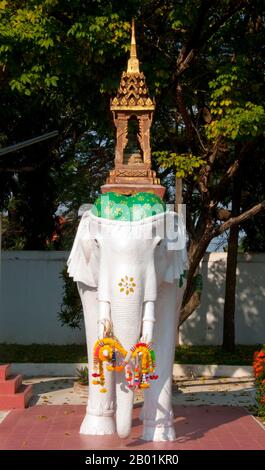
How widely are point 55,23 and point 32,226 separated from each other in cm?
846

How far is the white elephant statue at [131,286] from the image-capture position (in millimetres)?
6066

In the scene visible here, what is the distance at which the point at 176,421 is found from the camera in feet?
26.7

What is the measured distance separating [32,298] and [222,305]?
4.11 m

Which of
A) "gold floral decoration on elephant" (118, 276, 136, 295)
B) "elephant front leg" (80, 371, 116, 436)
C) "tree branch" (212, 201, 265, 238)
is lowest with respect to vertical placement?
"elephant front leg" (80, 371, 116, 436)

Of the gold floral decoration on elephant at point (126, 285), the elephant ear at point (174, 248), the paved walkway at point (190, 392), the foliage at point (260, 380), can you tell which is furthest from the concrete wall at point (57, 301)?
the gold floral decoration on elephant at point (126, 285)

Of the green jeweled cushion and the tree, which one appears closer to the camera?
the green jeweled cushion

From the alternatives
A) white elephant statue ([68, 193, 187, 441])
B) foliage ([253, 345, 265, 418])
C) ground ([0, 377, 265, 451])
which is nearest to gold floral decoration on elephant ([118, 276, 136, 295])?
white elephant statue ([68, 193, 187, 441])

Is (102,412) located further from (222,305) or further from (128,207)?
(222,305)

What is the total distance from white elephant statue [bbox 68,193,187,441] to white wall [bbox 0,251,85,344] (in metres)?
7.81

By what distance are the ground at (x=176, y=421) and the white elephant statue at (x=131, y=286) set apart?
287 millimetres

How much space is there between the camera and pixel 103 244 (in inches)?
245

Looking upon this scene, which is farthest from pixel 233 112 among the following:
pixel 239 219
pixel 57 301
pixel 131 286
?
pixel 57 301

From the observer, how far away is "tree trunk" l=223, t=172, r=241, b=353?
13547 millimetres

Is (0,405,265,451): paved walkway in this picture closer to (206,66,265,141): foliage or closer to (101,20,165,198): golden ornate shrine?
(101,20,165,198): golden ornate shrine
